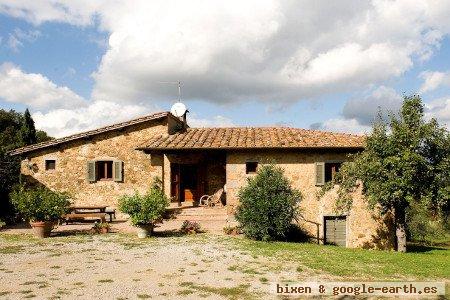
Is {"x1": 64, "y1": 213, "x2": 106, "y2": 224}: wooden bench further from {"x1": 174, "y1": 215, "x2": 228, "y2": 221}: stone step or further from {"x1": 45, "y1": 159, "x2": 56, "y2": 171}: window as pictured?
{"x1": 45, "y1": 159, "x2": 56, "y2": 171}: window

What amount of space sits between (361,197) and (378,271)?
7240 mm

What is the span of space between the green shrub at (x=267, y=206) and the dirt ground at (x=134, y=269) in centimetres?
115

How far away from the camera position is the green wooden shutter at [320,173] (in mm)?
16859

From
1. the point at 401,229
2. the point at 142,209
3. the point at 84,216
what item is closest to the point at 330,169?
the point at 401,229

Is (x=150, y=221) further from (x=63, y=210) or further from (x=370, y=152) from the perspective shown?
(x=370, y=152)

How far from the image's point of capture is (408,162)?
46.3ft

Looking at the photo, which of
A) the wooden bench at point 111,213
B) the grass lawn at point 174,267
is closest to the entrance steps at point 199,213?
the wooden bench at point 111,213

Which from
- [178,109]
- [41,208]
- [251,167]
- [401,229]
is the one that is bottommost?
[401,229]

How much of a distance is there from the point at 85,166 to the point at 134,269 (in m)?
10.9

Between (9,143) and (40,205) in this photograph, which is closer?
(40,205)

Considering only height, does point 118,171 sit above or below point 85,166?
below

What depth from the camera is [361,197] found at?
54.9 ft

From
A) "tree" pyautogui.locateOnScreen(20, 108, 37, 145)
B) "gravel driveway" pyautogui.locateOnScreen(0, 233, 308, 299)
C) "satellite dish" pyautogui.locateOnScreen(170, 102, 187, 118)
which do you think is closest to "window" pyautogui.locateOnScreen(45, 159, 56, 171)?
"gravel driveway" pyautogui.locateOnScreen(0, 233, 308, 299)

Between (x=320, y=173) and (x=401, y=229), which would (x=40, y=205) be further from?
(x=401, y=229)
